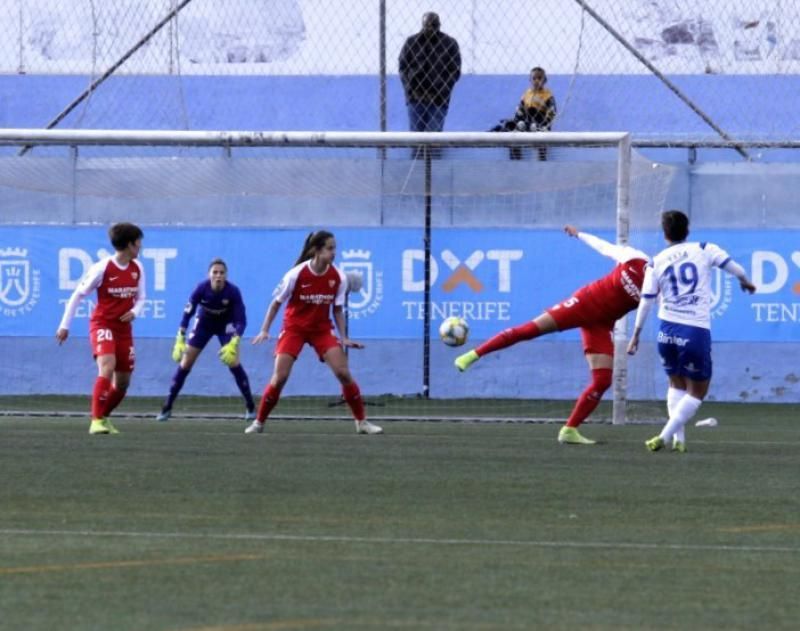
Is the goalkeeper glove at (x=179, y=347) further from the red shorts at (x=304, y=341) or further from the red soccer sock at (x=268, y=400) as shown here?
the red shorts at (x=304, y=341)

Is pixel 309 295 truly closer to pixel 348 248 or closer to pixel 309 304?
pixel 309 304

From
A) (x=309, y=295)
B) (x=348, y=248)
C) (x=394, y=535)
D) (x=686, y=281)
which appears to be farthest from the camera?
(x=348, y=248)

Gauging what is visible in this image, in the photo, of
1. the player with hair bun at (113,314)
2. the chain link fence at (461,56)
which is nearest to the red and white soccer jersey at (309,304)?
the player with hair bun at (113,314)

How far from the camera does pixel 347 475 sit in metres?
12.9

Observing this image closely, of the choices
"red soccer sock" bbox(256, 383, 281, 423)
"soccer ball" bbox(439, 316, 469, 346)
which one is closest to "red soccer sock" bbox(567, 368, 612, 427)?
"soccer ball" bbox(439, 316, 469, 346)

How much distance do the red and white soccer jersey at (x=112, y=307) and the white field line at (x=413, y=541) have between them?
786cm

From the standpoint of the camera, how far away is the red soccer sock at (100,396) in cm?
1742

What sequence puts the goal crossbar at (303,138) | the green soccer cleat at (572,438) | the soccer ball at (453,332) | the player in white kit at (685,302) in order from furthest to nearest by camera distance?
the goal crossbar at (303,138) → the soccer ball at (453,332) → the green soccer cleat at (572,438) → the player in white kit at (685,302)

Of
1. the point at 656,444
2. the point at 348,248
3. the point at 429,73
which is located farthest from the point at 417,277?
the point at 656,444

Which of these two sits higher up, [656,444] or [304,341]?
[304,341]

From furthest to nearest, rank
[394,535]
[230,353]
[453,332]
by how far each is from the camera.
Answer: [230,353]
[453,332]
[394,535]

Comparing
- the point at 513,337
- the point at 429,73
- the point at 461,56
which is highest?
the point at 461,56

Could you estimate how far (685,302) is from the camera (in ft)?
49.8

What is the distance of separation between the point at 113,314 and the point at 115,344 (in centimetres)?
27
